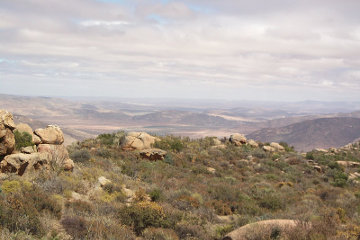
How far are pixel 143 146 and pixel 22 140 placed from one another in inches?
486

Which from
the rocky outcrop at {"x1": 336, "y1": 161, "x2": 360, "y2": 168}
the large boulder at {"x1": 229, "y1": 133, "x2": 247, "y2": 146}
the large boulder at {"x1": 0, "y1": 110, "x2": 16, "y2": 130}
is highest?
the large boulder at {"x1": 0, "y1": 110, "x2": 16, "y2": 130}

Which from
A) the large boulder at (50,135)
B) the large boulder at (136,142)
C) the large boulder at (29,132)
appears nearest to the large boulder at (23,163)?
the large boulder at (29,132)

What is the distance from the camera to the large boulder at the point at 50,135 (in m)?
15.8

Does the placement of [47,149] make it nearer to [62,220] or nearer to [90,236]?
[62,220]

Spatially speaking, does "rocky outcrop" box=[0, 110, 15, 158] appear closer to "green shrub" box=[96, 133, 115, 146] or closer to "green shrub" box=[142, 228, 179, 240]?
"green shrub" box=[142, 228, 179, 240]

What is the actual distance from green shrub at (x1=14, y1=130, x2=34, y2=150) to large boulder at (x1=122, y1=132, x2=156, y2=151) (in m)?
10.3

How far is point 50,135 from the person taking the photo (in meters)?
16.1

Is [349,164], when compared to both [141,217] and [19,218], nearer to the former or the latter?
[141,217]

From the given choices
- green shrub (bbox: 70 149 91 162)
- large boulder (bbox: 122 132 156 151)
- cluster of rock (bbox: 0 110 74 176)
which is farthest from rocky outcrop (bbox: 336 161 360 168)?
cluster of rock (bbox: 0 110 74 176)

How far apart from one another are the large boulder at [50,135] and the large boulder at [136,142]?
8.60m

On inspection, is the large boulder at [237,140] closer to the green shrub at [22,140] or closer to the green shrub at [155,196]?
the green shrub at [155,196]

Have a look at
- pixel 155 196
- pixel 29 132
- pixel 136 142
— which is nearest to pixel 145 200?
pixel 155 196

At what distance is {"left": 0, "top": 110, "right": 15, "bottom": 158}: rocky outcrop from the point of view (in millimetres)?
12078

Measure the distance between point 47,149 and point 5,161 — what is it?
2603 millimetres
